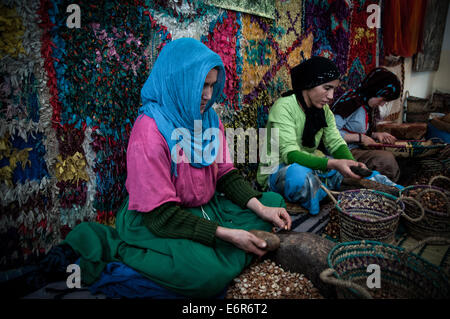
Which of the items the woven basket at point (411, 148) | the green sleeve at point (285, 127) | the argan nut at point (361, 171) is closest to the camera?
the argan nut at point (361, 171)

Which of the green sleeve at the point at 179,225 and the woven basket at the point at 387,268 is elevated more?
the green sleeve at the point at 179,225

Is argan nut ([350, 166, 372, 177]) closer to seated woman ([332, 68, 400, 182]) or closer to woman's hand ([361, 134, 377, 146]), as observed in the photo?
seated woman ([332, 68, 400, 182])

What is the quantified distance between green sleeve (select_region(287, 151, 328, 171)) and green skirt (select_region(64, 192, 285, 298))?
45.0 inches

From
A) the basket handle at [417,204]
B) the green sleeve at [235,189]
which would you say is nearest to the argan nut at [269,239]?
the green sleeve at [235,189]

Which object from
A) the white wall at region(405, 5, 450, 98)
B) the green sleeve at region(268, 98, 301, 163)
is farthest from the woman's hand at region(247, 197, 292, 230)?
the white wall at region(405, 5, 450, 98)

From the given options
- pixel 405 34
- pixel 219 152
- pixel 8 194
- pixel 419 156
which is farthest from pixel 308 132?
pixel 405 34

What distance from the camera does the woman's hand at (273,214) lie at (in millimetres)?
1623

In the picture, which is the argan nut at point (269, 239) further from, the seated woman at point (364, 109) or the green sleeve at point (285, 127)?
the seated woman at point (364, 109)

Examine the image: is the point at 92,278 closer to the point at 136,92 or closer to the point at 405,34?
the point at 136,92

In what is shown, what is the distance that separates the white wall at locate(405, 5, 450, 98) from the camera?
6.02 meters

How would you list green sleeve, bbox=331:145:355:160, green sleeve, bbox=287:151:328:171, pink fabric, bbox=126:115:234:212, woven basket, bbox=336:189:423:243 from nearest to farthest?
1. pink fabric, bbox=126:115:234:212
2. woven basket, bbox=336:189:423:243
3. green sleeve, bbox=287:151:328:171
4. green sleeve, bbox=331:145:355:160

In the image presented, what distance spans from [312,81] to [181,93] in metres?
1.44

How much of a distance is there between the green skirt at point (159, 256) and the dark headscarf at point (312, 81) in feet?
5.02
